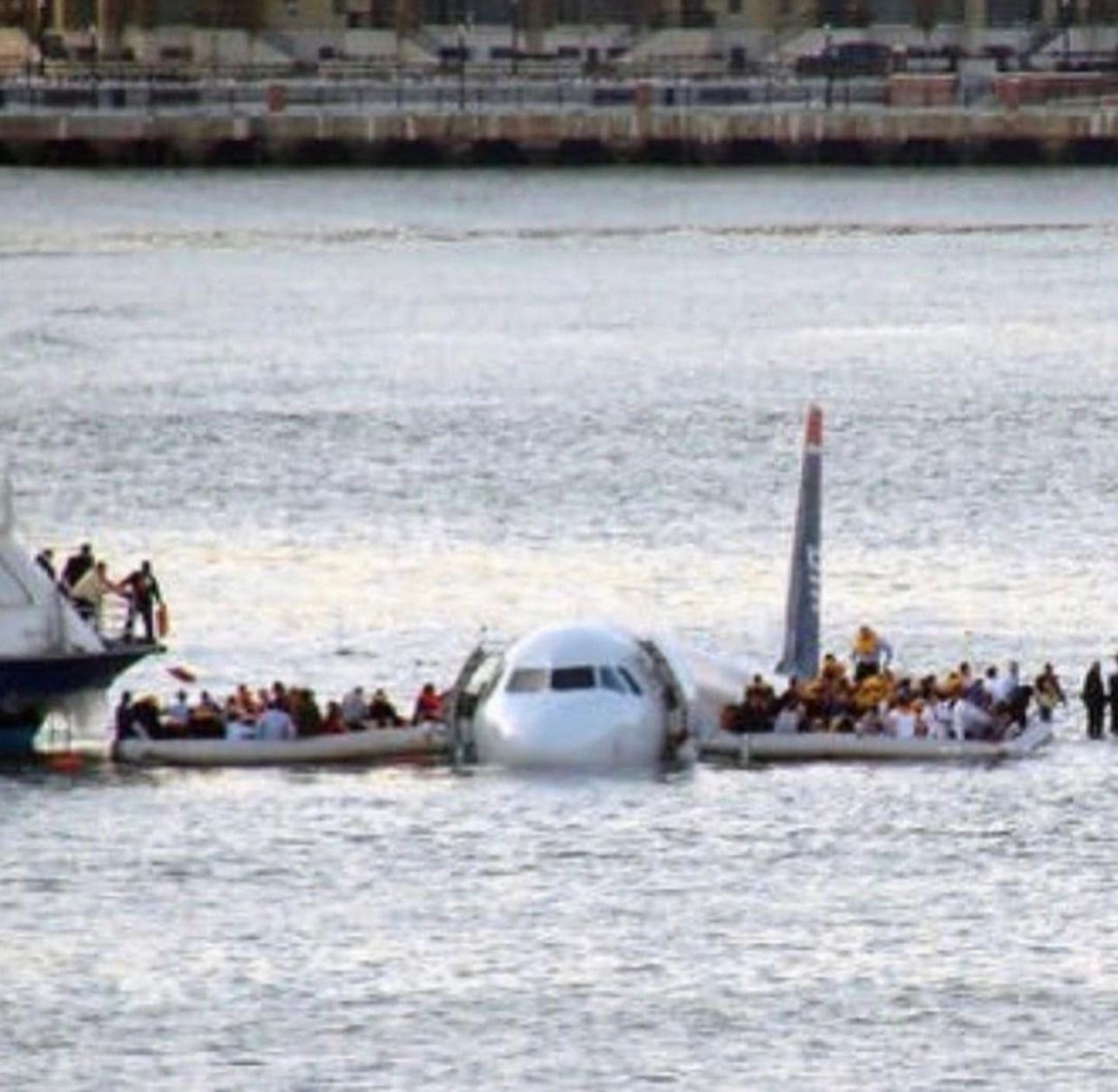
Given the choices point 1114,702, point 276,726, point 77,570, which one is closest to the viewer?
point 276,726

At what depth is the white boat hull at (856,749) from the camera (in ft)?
241

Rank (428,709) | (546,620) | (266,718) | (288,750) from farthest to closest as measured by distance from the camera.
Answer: (546,620) → (428,709) → (266,718) → (288,750)

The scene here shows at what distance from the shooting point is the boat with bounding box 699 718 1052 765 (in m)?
73.5

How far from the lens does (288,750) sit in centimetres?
7312

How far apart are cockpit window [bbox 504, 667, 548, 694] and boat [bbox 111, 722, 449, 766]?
104 centimetres

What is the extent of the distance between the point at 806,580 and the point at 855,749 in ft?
21.6

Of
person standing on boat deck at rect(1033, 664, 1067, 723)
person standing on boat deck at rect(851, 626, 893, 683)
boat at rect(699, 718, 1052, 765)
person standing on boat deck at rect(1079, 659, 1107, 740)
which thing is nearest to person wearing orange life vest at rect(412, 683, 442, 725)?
boat at rect(699, 718, 1052, 765)

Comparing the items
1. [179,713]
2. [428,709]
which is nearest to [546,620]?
[428,709]

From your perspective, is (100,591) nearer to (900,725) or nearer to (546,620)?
(900,725)

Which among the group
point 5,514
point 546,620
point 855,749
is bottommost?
point 546,620

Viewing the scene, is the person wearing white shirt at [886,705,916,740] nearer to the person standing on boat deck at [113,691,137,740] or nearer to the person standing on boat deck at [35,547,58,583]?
the person standing on boat deck at [113,691,137,740]

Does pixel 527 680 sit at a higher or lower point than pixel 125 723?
higher

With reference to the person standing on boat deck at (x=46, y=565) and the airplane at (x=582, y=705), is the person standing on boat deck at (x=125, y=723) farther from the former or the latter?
the airplane at (x=582, y=705)

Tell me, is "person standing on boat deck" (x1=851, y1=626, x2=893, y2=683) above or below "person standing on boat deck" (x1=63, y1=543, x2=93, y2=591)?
below
